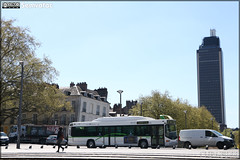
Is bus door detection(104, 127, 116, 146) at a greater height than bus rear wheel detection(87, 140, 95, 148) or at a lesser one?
greater

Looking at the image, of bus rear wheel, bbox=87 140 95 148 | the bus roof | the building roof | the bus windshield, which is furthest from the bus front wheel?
the building roof

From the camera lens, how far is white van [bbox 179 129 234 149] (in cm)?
2477

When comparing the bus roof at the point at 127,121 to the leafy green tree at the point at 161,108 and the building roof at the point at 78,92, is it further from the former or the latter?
the building roof at the point at 78,92

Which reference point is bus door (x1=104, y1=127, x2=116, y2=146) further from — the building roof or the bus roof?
the building roof

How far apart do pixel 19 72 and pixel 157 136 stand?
Answer: 18.2 meters

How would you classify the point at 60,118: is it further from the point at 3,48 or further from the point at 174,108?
the point at 3,48

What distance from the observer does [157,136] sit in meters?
26.5

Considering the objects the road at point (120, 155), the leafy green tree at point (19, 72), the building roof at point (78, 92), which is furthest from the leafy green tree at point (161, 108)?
the road at point (120, 155)

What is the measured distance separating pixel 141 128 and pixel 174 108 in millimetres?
30463

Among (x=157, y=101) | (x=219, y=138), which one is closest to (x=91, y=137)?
(x=219, y=138)

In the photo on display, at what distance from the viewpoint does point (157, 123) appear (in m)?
26.8

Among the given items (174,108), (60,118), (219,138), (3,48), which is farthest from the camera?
(60,118)

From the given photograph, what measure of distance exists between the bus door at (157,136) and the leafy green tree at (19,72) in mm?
15309

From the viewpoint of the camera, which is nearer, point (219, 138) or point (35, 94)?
point (219, 138)
